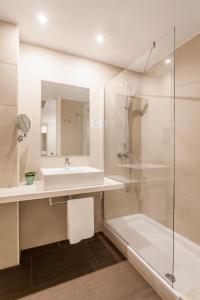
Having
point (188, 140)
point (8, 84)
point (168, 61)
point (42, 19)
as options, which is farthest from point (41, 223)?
point (168, 61)

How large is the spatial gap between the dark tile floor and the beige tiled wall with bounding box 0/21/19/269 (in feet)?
0.56

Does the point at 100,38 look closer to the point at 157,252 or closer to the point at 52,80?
the point at 52,80

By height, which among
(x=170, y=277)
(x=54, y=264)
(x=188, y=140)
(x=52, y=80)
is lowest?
(x=54, y=264)

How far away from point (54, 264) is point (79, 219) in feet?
1.74

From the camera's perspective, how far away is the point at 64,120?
88.9 inches

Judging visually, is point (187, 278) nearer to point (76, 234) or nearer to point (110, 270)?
point (110, 270)

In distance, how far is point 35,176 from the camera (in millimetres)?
2051

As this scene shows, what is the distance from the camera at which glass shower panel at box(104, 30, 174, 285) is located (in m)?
2.18

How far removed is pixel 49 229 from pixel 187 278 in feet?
5.12

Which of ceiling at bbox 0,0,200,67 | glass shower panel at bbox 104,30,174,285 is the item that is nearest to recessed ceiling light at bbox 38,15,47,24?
ceiling at bbox 0,0,200,67

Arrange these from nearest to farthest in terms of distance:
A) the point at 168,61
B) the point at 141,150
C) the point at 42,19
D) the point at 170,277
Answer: the point at 170,277
the point at 42,19
the point at 168,61
the point at 141,150

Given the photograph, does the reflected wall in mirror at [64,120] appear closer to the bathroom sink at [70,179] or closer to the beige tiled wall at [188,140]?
the bathroom sink at [70,179]

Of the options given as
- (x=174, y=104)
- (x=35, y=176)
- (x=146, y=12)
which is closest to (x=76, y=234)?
(x=35, y=176)

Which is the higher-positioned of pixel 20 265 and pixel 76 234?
pixel 76 234
